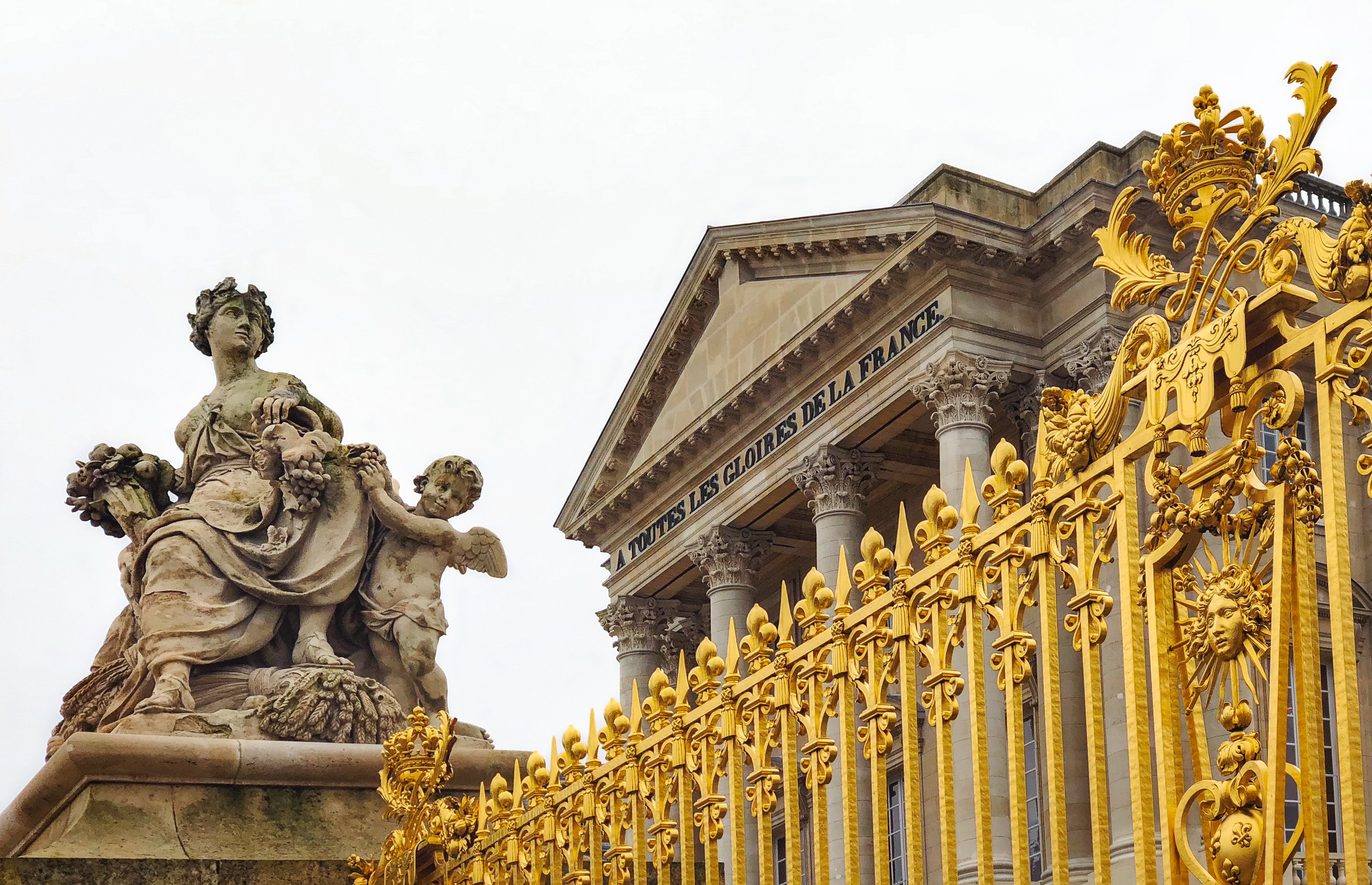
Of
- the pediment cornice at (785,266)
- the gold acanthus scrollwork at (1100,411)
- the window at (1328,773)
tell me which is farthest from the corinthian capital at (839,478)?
the gold acanthus scrollwork at (1100,411)

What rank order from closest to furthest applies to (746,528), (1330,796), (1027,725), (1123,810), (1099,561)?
(1099,561), (1330,796), (1123,810), (1027,725), (746,528)

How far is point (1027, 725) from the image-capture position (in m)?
29.3

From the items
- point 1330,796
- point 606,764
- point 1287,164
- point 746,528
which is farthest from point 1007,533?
point 746,528

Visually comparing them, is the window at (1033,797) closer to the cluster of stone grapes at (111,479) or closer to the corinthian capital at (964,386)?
the corinthian capital at (964,386)

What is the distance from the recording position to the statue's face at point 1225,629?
3.46 meters

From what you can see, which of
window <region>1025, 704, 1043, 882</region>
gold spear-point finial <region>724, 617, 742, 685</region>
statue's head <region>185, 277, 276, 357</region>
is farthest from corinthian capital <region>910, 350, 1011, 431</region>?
gold spear-point finial <region>724, 617, 742, 685</region>

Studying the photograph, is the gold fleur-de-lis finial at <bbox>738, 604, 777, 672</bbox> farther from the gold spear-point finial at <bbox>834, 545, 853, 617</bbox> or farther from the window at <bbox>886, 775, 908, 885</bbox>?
the window at <bbox>886, 775, 908, 885</bbox>

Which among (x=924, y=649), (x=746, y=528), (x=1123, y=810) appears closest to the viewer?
(x=924, y=649)

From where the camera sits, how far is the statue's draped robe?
6770 millimetres

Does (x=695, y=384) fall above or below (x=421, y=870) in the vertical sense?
above

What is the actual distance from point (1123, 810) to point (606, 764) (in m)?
21.0

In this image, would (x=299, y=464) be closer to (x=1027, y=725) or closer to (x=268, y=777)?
(x=268, y=777)

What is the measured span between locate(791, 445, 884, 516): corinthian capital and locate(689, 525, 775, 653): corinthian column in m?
3.29

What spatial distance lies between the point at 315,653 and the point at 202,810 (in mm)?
753
